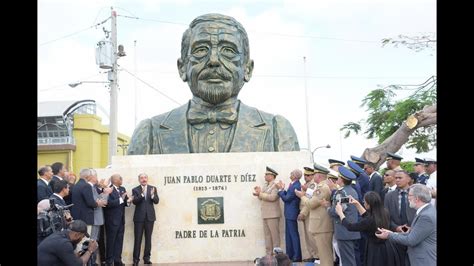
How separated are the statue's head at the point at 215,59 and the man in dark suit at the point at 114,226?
2730 mm

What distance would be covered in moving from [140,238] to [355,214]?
137 inches

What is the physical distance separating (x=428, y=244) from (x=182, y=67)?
6.74 meters

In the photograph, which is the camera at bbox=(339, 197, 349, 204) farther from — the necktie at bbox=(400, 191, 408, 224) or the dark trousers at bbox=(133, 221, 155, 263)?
the dark trousers at bbox=(133, 221, 155, 263)

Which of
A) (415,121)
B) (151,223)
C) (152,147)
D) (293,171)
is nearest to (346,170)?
(293,171)

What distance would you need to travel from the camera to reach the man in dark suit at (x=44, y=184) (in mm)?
8789

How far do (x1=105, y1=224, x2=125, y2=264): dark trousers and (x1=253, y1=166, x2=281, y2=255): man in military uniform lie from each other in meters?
2.21

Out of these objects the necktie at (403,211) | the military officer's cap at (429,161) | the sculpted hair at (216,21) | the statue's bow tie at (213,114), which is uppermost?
the sculpted hair at (216,21)

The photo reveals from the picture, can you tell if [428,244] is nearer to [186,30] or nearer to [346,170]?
[346,170]

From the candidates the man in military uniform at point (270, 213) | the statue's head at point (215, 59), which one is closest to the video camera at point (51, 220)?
the man in military uniform at point (270, 213)

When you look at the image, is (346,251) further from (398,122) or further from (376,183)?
(398,122)

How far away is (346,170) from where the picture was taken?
8.20 m

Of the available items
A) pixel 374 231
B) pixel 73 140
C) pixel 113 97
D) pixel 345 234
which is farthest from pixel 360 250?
pixel 73 140

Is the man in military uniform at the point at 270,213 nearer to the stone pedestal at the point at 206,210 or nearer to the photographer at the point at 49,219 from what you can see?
the stone pedestal at the point at 206,210

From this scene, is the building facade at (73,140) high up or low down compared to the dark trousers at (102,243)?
up
